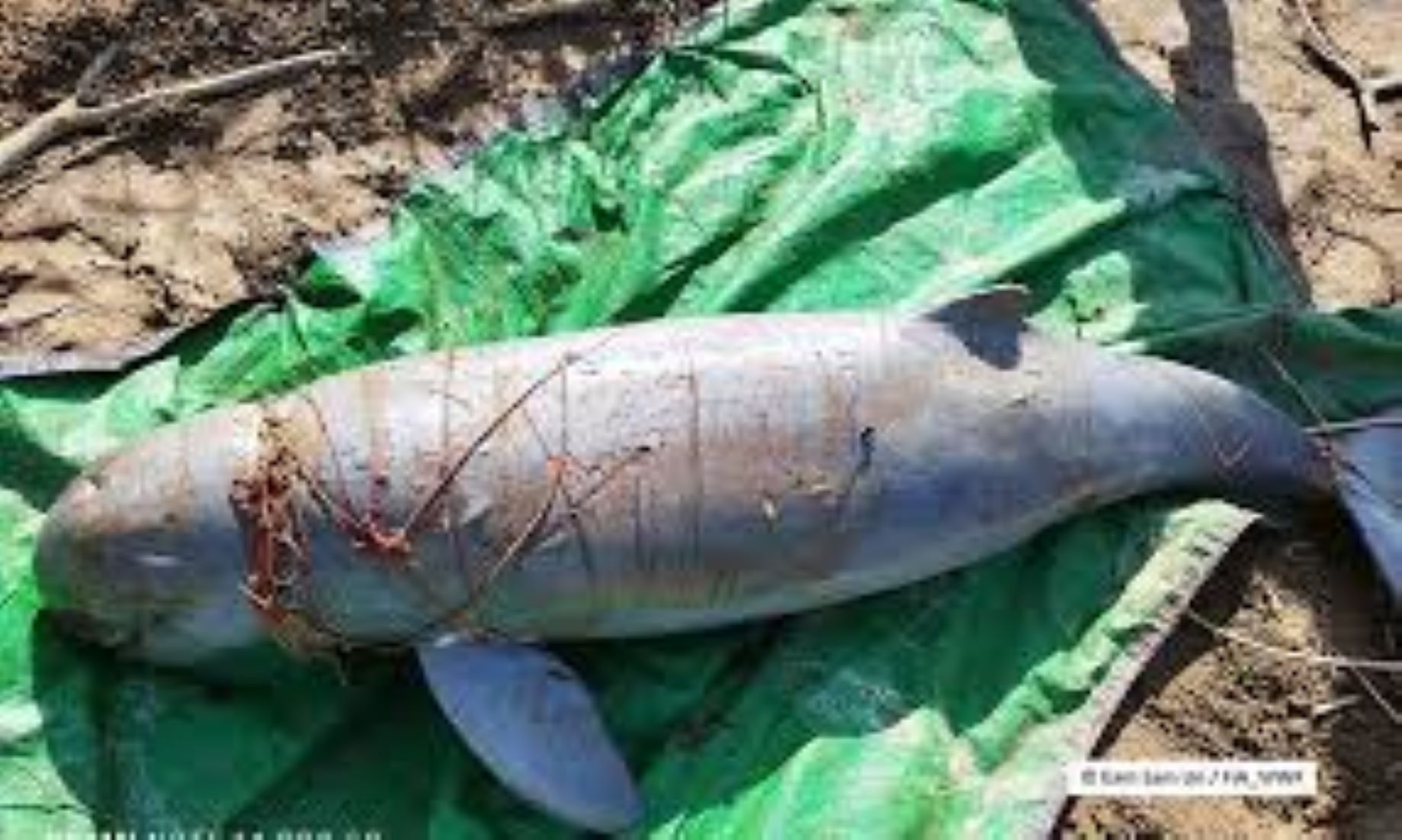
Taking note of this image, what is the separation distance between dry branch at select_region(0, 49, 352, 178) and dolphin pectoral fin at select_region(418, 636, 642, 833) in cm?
216

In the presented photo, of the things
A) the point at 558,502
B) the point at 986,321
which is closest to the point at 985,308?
the point at 986,321

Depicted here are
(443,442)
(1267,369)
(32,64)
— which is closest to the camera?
(443,442)

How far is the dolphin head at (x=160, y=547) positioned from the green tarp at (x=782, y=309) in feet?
0.81

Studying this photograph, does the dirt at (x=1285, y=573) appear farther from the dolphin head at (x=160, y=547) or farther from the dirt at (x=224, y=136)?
the dolphin head at (x=160, y=547)

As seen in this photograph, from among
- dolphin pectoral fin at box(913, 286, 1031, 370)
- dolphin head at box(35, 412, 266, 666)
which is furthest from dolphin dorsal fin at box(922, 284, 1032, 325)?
dolphin head at box(35, 412, 266, 666)

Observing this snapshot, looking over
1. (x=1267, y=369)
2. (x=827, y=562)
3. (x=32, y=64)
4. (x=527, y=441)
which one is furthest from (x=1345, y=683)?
(x=32, y=64)

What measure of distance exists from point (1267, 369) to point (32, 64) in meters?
3.57

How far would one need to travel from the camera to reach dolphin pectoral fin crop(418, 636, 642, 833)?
15.9 ft

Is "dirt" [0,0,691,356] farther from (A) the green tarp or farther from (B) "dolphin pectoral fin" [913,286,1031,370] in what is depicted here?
(B) "dolphin pectoral fin" [913,286,1031,370]

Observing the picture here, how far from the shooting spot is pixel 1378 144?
661 centimetres

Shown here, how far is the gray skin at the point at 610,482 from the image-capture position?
4848mm

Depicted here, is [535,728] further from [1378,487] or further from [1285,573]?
[1378,487]

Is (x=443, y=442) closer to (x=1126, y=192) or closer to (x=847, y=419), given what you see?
(x=847, y=419)

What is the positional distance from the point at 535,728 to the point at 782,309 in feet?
4.86
